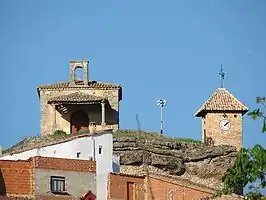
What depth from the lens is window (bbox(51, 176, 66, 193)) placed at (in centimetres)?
3941

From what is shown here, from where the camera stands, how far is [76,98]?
59.0m

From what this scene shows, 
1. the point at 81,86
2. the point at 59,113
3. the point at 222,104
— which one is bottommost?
the point at 59,113

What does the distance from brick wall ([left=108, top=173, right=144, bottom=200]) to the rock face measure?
7.72m

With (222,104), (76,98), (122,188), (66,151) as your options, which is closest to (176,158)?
(222,104)

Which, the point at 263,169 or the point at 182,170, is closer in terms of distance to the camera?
the point at 263,169

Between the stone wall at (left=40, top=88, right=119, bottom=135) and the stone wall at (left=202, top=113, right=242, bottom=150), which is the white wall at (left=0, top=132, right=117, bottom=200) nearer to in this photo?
the stone wall at (left=202, top=113, right=242, bottom=150)

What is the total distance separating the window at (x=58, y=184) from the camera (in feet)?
129

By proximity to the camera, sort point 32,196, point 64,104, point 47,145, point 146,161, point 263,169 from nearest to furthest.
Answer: point 263,169, point 32,196, point 47,145, point 146,161, point 64,104

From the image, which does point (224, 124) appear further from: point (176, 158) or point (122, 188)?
point (122, 188)

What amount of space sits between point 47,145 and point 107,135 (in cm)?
381

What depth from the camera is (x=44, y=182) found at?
38.9 m

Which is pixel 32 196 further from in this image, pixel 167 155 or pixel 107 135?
pixel 167 155

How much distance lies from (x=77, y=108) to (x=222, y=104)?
9.61 m

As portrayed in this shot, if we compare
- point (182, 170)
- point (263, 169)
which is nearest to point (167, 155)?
point (182, 170)
